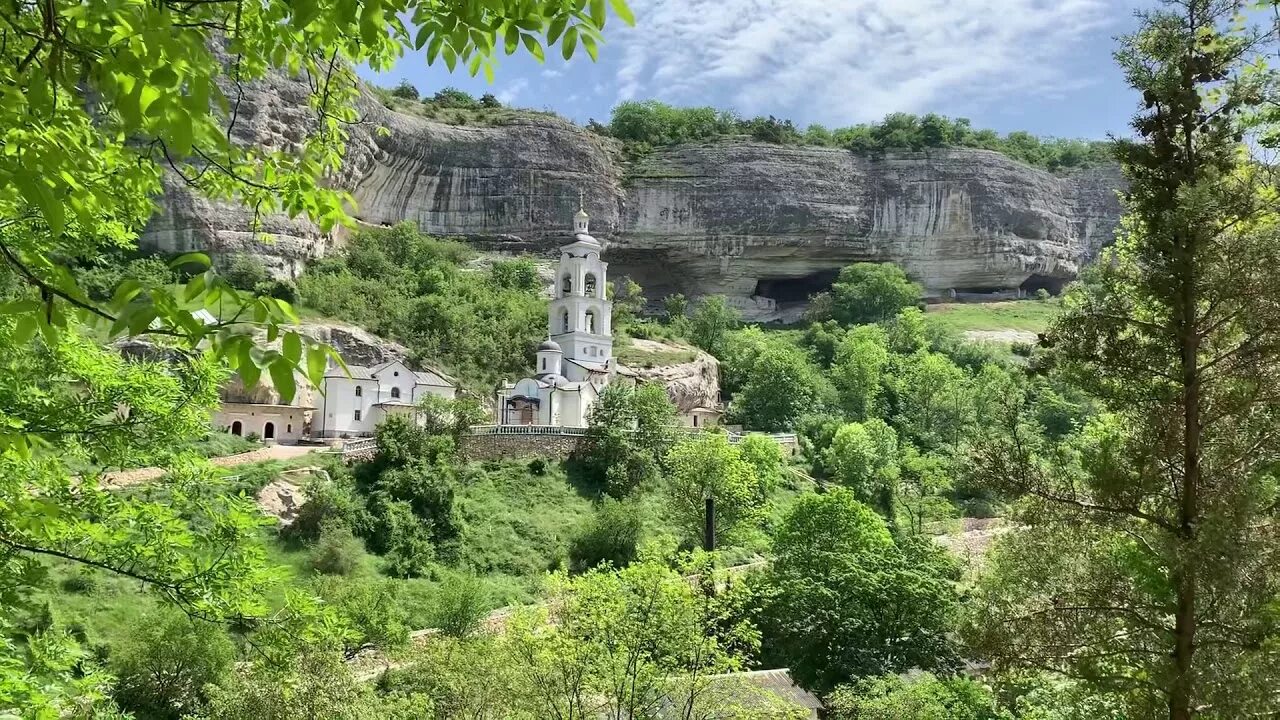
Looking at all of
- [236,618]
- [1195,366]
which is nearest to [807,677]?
[1195,366]

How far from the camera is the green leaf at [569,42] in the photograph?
2695mm

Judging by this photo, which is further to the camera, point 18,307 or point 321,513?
point 321,513

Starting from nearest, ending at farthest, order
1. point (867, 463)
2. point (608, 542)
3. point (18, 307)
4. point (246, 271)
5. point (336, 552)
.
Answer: point (18, 307), point (336, 552), point (608, 542), point (867, 463), point (246, 271)

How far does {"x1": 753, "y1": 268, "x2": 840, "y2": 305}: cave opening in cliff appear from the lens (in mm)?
69375

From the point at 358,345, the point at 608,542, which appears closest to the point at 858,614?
the point at 608,542

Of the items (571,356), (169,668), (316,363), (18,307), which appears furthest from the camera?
(571,356)

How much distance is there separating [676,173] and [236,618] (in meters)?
61.5

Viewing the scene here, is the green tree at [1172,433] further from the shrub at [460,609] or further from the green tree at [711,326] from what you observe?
the green tree at [711,326]

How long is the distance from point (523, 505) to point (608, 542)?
4.59m

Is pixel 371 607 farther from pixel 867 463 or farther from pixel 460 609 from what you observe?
pixel 867 463

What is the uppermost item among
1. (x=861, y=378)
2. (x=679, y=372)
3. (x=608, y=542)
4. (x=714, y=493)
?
(x=679, y=372)

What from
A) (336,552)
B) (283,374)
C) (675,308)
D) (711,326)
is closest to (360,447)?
(336,552)

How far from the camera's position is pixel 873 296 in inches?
2445

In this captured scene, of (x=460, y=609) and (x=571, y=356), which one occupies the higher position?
(x=571, y=356)
